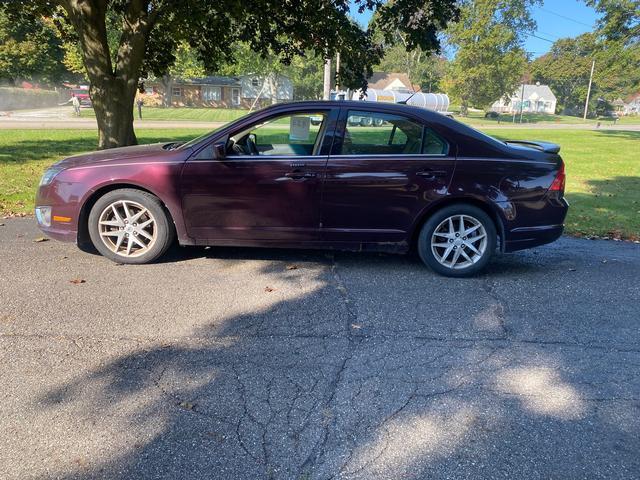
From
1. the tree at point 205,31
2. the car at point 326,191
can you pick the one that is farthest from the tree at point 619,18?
the car at point 326,191

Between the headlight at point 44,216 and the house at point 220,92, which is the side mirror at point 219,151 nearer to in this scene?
the headlight at point 44,216

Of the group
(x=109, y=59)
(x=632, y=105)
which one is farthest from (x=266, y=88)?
(x=632, y=105)

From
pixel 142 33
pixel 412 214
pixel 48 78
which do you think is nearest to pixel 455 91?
pixel 48 78

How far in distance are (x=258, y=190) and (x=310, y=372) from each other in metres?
2.17

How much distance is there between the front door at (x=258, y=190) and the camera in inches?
191

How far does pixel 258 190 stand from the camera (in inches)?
191

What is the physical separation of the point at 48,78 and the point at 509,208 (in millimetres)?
72744

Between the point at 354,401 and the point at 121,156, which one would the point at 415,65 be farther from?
the point at 354,401

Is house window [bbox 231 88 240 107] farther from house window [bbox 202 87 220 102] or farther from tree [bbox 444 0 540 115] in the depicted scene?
tree [bbox 444 0 540 115]

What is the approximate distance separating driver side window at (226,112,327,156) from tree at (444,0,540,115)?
58.6 m

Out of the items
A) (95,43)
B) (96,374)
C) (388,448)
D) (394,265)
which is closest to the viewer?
(388,448)

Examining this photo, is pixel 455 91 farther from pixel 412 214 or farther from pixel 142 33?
pixel 412 214

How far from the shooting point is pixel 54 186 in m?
4.99

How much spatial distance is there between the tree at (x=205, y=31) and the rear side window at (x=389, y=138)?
5.42 metres
